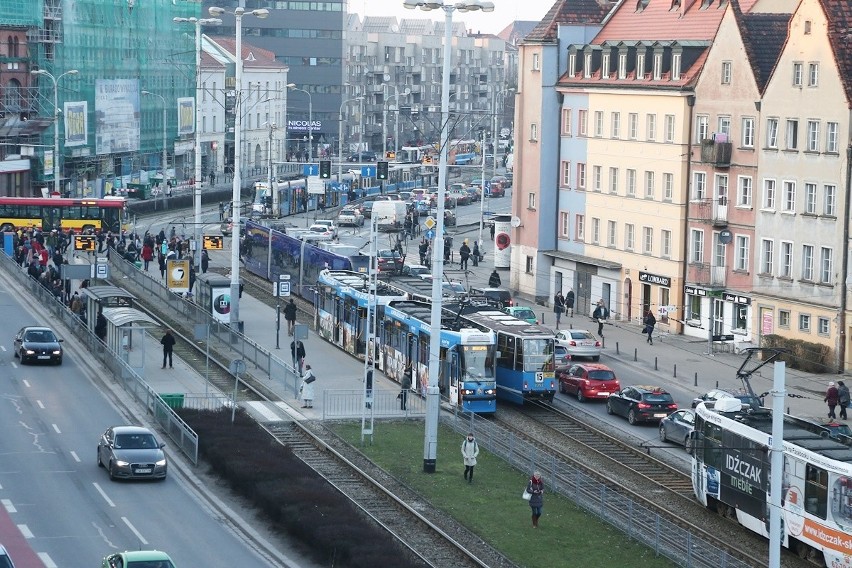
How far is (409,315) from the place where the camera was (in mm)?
56469

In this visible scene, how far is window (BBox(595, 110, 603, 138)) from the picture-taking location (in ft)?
267

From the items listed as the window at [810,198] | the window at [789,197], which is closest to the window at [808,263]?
the window at [810,198]

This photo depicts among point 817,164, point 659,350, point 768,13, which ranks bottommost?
point 659,350

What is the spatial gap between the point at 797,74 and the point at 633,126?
12820mm

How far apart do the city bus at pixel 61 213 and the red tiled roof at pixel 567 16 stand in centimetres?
2943

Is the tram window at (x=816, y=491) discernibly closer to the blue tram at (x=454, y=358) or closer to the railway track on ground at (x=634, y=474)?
the railway track on ground at (x=634, y=474)

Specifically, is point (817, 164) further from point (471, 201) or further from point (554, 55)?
point (471, 201)

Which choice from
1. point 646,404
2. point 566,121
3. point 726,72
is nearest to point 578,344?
point 646,404

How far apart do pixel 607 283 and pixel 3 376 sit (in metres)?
33.0

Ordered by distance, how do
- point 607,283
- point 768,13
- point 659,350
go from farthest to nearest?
point 607,283 < point 768,13 < point 659,350

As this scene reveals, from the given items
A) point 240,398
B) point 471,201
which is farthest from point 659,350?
point 471,201

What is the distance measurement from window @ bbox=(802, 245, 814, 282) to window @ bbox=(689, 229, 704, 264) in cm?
741

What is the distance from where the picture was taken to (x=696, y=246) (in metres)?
73.8

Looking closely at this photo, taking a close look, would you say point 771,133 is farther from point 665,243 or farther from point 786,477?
point 786,477
